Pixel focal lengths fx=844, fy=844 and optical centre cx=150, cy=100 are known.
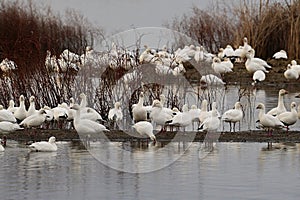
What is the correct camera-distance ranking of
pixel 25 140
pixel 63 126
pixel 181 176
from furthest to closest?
pixel 63 126 → pixel 25 140 → pixel 181 176

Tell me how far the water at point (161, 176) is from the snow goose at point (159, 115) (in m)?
2.21

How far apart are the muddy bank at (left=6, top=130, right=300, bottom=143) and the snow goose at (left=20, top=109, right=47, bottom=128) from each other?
0.25m

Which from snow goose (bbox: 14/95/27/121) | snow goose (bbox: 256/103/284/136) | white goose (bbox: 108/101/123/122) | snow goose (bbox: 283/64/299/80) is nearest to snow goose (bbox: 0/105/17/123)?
snow goose (bbox: 14/95/27/121)

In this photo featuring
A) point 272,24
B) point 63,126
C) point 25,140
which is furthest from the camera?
point 272,24

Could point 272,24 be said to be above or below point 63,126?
above

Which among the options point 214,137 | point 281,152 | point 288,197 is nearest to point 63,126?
point 214,137

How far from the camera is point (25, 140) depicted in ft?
55.7

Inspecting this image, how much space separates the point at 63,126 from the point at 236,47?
23272 mm

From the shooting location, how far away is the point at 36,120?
17.2m

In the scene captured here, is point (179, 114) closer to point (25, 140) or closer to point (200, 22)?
point (25, 140)

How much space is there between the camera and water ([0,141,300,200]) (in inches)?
424

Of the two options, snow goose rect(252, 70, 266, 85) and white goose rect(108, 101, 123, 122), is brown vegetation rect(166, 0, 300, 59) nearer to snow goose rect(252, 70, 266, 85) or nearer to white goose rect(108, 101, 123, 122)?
snow goose rect(252, 70, 266, 85)

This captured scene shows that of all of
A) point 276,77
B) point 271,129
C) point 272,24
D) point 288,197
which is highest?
point 272,24

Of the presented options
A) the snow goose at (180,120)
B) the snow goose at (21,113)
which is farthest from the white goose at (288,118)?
the snow goose at (21,113)
